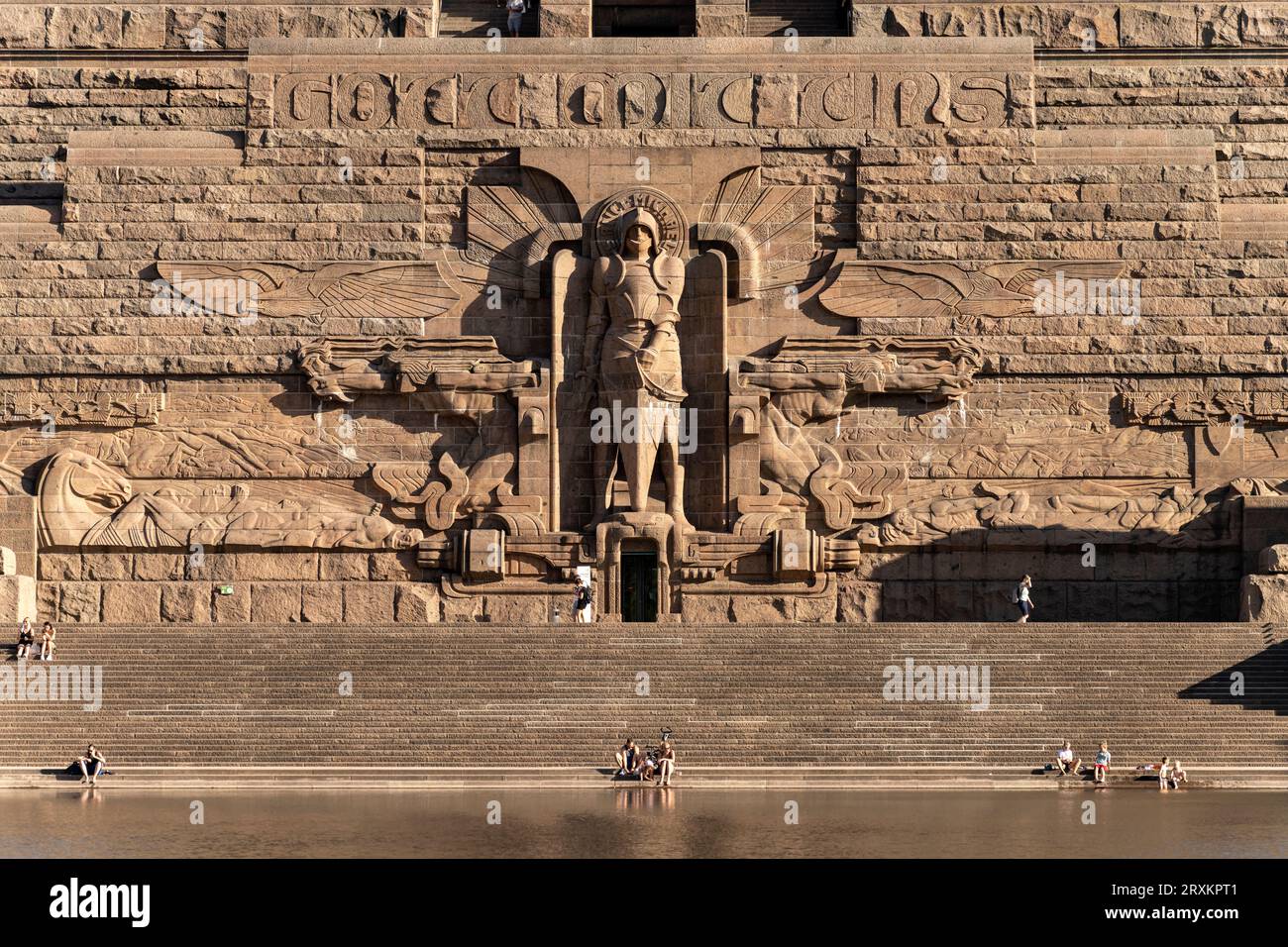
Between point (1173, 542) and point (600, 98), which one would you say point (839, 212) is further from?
point (1173, 542)

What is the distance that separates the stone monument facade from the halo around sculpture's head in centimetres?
6

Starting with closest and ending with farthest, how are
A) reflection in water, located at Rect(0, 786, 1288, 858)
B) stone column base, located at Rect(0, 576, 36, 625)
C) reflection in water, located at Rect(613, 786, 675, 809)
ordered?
reflection in water, located at Rect(0, 786, 1288, 858) → reflection in water, located at Rect(613, 786, 675, 809) → stone column base, located at Rect(0, 576, 36, 625)

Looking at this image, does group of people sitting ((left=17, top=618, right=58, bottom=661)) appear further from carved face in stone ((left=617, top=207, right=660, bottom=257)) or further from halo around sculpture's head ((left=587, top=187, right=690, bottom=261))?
carved face in stone ((left=617, top=207, right=660, bottom=257))

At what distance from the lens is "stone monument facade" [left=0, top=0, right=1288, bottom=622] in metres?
27.7

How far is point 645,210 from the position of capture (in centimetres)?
2825

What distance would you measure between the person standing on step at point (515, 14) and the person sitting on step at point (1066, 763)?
48.1 ft

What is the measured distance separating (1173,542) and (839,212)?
6254mm

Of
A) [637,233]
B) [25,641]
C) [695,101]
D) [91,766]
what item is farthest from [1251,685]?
[25,641]

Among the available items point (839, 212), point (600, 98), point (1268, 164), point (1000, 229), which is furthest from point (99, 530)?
point (1268, 164)

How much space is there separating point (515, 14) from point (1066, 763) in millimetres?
15096

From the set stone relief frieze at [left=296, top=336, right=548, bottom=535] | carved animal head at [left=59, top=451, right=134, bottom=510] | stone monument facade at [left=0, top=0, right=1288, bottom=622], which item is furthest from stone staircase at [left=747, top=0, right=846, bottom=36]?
carved animal head at [left=59, top=451, right=134, bottom=510]

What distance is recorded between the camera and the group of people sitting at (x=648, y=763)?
2091 centimetres

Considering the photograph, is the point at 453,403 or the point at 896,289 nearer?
the point at 453,403

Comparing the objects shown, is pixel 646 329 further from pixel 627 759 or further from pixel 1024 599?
pixel 627 759
